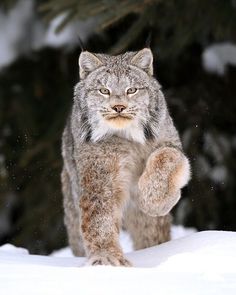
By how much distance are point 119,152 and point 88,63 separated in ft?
1.83

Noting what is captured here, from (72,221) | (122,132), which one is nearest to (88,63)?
(122,132)

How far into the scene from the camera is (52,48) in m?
8.98

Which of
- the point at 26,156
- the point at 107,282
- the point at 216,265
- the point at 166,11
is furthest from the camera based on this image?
the point at 26,156

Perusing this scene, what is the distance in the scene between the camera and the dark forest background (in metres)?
8.52

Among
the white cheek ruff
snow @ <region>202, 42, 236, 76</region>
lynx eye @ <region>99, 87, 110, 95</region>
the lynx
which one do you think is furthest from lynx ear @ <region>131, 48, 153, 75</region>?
snow @ <region>202, 42, 236, 76</region>

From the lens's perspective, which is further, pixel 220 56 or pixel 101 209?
pixel 220 56

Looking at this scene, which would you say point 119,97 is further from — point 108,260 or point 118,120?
point 108,260

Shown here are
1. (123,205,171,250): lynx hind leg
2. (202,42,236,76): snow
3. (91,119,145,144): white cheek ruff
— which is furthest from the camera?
(202,42,236,76): snow

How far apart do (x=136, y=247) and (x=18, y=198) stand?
3951mm

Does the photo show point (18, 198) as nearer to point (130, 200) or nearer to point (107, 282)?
point (130, 200)

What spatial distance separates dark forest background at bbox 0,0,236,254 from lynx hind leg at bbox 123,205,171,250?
9.45 ft

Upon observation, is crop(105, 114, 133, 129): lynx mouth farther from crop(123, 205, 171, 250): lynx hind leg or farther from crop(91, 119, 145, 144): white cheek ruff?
crop(123, 205, 171, 250): lynx hind leg

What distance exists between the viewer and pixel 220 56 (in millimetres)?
8484

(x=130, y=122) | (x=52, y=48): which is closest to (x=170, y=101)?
(x=52, y=48)
